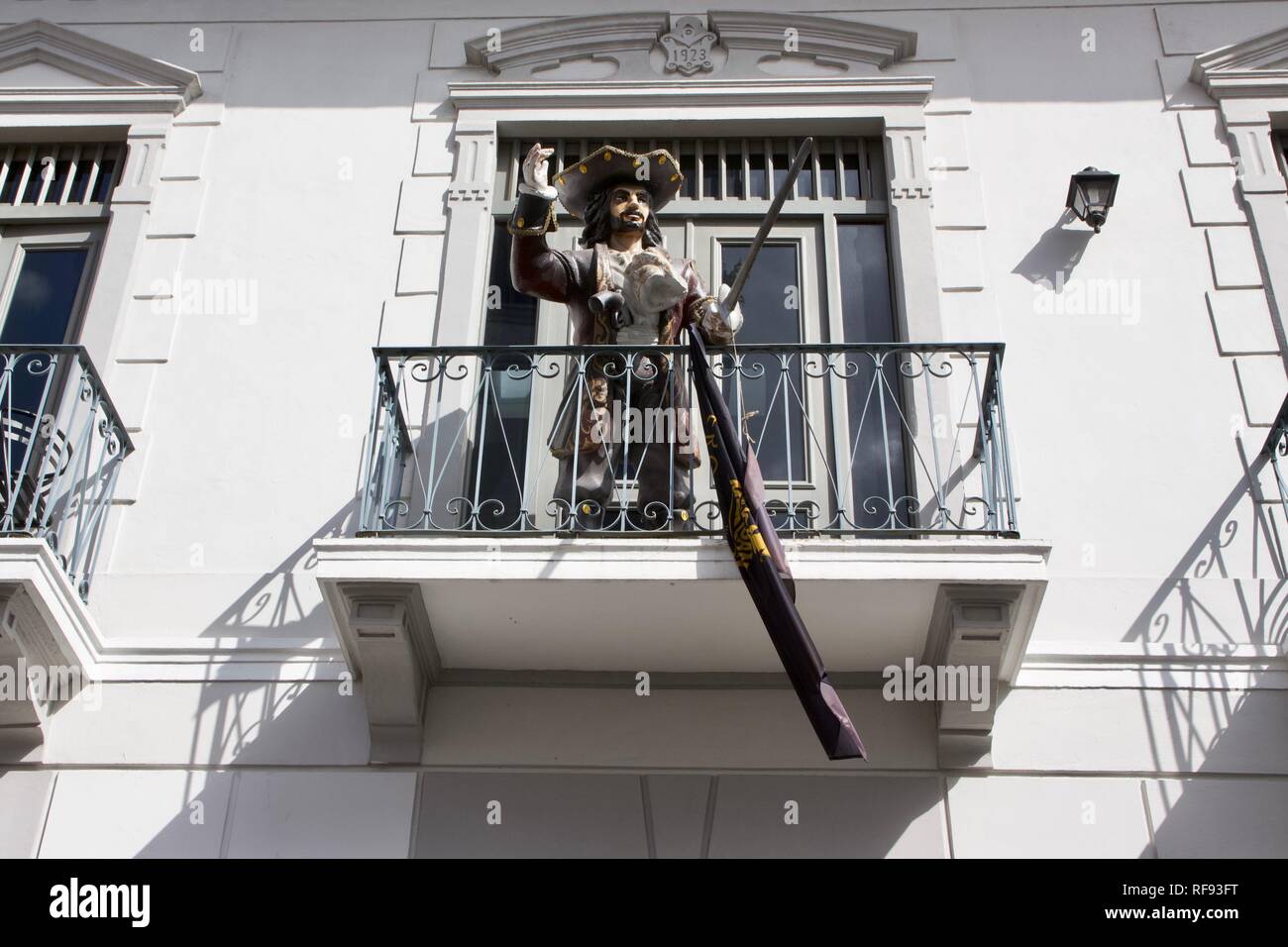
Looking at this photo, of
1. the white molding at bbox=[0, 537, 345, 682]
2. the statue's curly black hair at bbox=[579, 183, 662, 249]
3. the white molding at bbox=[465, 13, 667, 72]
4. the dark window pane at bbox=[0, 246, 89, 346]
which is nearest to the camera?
the white molding at bbox=[0, 537, 345, 682]

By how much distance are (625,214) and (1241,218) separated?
11.2 ft

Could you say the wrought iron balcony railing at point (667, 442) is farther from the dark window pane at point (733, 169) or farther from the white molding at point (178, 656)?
the dark window pane at point (733, 169)

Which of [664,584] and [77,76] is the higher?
[77,76]

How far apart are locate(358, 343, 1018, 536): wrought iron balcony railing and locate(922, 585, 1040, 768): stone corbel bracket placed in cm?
30

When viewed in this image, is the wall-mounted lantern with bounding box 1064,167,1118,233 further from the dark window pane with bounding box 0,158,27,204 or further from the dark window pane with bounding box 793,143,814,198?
the dark window pane with bounding box 0,158,27,204

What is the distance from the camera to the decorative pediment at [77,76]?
912 centimetres

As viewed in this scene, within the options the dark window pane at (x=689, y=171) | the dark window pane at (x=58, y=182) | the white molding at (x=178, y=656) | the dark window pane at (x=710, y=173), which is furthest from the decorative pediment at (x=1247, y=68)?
the dark window pane at (x=58, y=182)

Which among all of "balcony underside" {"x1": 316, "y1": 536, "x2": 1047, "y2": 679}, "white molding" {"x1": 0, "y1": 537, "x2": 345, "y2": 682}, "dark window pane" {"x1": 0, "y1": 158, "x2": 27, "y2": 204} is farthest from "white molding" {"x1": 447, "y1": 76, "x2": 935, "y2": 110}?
"white molding" {"x1": 0, "y1": 537, "x2": 345, "y2": 682}

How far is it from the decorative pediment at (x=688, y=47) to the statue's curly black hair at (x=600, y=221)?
1.81m

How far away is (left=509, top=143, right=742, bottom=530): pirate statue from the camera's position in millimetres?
6961

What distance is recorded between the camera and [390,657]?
6.59m

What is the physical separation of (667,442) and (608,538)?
749 millimetres

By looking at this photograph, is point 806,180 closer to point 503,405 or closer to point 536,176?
point 503,405

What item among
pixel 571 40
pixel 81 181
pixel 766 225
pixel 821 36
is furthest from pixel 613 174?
pixel 81 181
